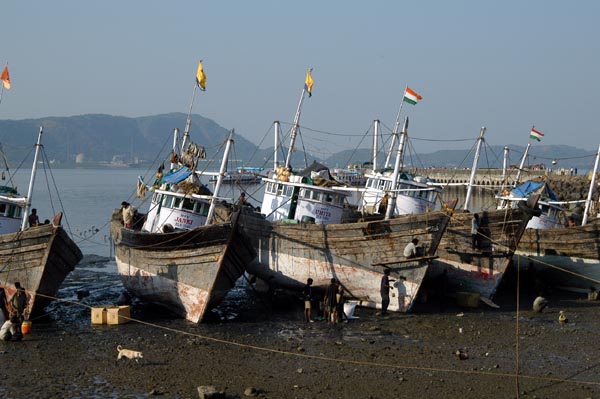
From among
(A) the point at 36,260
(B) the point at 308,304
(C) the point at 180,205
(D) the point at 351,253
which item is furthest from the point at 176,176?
(B) the point at 308,304

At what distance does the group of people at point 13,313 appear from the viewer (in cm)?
1839

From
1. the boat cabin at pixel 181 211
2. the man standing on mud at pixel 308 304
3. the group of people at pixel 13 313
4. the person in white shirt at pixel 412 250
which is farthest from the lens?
the boat cabin at pixel 181 211

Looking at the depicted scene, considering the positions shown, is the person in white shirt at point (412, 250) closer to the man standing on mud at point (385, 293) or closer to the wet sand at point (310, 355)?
the man standing on mud at point (385, 293)

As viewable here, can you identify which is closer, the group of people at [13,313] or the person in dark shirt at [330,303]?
the group of people at [13,313]

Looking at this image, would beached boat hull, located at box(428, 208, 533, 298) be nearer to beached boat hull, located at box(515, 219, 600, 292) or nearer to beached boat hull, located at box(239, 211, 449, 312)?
beached boat hull, located at box(239, 211, 449, 312)

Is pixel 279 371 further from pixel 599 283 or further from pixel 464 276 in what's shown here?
pixel 599 283

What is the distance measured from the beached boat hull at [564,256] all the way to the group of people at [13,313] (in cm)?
1814

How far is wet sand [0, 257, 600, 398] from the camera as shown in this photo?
14.7 m

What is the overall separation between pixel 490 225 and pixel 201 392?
13557mm

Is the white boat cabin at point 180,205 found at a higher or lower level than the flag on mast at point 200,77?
lower

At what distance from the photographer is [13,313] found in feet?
62.6

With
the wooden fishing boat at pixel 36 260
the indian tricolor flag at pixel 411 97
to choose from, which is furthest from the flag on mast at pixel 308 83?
the wooden fishing boat at pixel 36 260

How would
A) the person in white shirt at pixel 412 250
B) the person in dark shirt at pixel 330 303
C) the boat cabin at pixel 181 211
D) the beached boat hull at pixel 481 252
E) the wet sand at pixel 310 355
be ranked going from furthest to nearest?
the boat cabin at pixel 181 211 < the beached boat hull at pixel 481 252 < the person in white shirt at pixel 412 250 < the person in dark shirt at pixel 330 303 < the wet sand at pixel 310 355

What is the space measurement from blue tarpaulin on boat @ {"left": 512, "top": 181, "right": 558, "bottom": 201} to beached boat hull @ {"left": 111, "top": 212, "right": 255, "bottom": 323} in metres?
15.2
